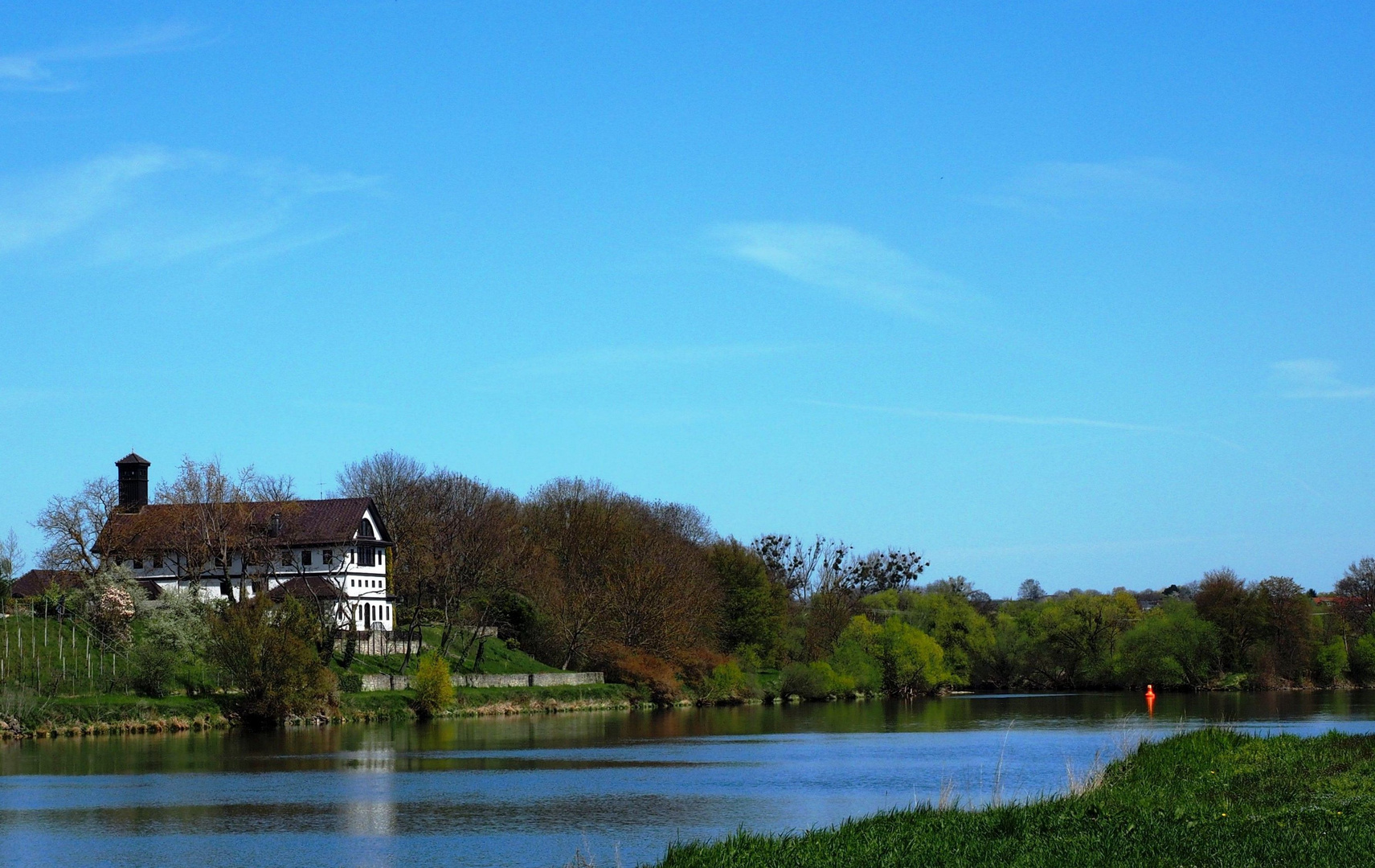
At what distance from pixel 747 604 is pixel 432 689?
39.2m

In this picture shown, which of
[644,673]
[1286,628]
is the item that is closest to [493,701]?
[644,673]

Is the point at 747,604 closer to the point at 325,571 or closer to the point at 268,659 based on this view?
the point at 325,571

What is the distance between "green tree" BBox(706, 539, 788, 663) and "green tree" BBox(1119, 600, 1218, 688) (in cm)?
2684

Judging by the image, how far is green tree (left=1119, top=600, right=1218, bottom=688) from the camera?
10456cm

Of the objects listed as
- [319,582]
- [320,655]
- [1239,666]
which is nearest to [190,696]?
[320,655]

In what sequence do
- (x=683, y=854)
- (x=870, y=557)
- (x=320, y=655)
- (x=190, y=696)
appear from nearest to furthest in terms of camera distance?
(x=683, y=854) → (x=190, y=696) → (x=320, y=655) → (x=870, y=557)

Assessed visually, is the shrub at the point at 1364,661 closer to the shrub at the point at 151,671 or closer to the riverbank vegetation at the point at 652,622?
the riverbank vegetation at the point at 652,622

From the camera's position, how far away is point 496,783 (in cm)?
3906

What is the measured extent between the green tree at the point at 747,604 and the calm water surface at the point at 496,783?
40.9 m

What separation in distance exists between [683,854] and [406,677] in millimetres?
63055

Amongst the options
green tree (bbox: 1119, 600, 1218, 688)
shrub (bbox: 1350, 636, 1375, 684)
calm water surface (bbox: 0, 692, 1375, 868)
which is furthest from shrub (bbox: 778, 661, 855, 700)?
shrub (bbox: 1350, 636, 1375, 684)

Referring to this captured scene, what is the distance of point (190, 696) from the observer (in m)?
66.8

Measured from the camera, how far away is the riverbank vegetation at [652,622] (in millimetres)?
77375

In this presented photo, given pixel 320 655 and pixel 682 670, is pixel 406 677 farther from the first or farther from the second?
pixel 682 670
